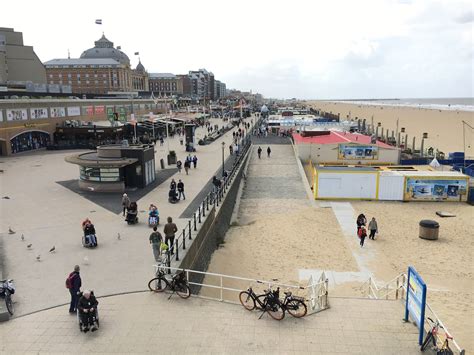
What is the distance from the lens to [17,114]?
1476 inches

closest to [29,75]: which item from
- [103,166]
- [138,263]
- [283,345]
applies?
[103,166]

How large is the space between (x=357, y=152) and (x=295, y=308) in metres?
29.1

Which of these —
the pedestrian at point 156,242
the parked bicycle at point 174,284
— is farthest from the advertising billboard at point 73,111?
the parked bicycle at point 174,284

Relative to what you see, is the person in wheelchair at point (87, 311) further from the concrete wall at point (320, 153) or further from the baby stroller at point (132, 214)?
the concrete wall at point (320, 153)

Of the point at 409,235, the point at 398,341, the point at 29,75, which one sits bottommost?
the point at 409,235

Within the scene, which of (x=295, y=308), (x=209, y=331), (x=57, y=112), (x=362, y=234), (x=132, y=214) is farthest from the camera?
(x=57, y=112)

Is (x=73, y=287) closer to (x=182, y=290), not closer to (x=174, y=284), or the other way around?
(x=174, y=284)

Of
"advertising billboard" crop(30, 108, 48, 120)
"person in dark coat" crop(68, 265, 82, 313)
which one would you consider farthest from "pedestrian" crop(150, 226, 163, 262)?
"advertising billboard" crop(30, 108, 48, 120)

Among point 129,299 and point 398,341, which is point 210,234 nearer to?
point 129,299

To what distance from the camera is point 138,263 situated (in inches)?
461

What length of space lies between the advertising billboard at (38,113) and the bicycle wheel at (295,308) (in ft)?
125

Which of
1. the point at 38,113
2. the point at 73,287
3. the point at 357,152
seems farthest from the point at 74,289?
the point at 38,113

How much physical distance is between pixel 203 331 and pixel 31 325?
3626 millimetres

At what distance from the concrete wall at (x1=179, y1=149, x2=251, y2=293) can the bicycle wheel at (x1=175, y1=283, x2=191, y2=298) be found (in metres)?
1.38
